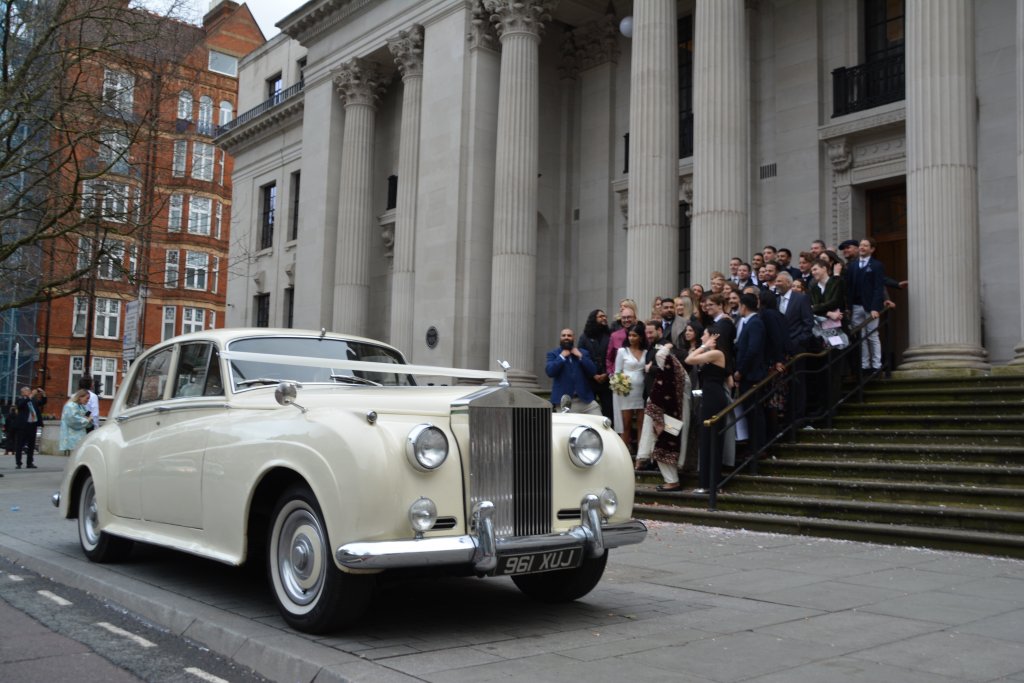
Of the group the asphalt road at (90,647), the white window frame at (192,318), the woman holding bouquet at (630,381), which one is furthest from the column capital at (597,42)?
the white window frame at (192,318)

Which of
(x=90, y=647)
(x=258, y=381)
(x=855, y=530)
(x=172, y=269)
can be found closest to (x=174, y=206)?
(x=172, y=269)

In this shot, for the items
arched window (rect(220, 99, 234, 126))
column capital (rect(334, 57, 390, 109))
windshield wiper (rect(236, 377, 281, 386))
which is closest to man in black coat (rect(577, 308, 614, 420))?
windshield wiper (rect(236, 377, 281, 386))

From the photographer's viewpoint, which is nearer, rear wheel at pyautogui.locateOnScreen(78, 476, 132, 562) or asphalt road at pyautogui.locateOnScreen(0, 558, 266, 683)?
asphalt road at pyautogui.locateOnScreen(0, 558, 266, 683)

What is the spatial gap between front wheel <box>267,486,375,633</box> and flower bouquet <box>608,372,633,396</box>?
290 inches

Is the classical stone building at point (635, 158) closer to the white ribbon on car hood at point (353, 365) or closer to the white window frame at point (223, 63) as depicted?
the white ribbon on car hood at point (353, 365)

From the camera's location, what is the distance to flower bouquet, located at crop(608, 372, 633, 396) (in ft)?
39.9

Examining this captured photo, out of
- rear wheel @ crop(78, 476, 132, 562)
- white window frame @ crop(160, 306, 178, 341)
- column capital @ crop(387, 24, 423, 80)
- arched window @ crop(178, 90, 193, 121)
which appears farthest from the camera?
white window frame @ crop(160, 306, 178, 341)

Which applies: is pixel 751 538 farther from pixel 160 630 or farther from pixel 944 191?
pixel 944 191

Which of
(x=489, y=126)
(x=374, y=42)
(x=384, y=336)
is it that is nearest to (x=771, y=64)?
(x=489, y=126)

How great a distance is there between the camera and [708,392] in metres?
10.7

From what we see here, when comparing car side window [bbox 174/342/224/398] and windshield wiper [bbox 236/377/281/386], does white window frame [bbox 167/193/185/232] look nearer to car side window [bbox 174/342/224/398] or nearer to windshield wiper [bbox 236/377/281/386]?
car side window [bbox 174/342/224/398]

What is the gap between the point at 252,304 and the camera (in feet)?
119

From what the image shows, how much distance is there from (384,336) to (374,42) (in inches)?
355

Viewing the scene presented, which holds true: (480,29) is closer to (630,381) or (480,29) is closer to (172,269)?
(172,269)
